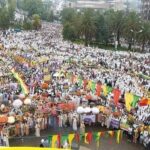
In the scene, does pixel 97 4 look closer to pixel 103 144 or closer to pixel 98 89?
pixel 98 89

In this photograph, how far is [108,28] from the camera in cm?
6375

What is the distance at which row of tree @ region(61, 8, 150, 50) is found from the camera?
60062mm

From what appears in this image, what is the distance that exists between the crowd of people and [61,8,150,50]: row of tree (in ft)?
73.0

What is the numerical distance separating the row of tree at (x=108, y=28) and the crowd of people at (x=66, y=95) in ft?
73.0

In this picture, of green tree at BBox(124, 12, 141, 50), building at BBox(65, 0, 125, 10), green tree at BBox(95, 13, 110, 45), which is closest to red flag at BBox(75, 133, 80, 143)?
green tree at BBox(124, 12, 141, 50)

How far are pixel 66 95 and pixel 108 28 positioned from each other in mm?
40618

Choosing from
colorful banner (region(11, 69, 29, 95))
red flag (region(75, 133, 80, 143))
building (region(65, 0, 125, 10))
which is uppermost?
colorful banner (region(11, 69, 29, 95))

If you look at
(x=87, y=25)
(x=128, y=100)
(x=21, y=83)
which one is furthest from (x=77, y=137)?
(x=87, y=25)

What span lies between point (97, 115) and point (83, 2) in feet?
548

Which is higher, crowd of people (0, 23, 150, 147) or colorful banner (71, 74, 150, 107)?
colorful banner (71, 74, 150, 107)

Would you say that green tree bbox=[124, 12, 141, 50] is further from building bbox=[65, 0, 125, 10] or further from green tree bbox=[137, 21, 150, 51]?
building bbox=[65, 0, 125, 10]

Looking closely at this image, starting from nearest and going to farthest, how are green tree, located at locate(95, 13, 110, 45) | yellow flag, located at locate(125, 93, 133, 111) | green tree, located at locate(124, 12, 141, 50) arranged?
yellow flag, located at locate(125, 93, 133, 111), green tree, located at locate(124, 12, 141, 50), green tree, located at locate(95, 13, 110, 45)

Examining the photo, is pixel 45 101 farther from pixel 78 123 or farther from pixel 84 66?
pixel 84 66

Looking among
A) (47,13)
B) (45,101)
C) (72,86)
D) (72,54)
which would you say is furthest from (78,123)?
(47,13)
